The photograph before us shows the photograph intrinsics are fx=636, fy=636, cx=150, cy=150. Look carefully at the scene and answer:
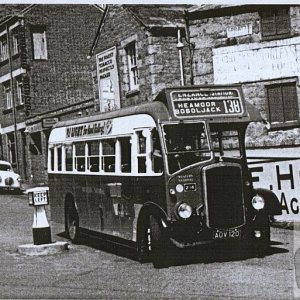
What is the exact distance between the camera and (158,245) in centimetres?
681

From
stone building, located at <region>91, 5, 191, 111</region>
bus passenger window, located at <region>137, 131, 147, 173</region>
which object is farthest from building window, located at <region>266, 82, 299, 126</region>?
bus passenger window, located at <region>137, 131, 147, 173</region>

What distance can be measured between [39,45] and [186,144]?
282 cm

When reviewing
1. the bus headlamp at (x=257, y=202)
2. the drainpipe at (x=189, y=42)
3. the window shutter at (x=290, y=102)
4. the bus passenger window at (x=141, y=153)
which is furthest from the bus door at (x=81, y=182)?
the window shutter at (x=290, y=102)

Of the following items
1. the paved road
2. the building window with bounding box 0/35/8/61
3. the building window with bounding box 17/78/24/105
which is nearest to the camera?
the paved road

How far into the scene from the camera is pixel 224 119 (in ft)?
22.9

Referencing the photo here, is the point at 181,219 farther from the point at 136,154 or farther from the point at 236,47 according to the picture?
the point at 236,47

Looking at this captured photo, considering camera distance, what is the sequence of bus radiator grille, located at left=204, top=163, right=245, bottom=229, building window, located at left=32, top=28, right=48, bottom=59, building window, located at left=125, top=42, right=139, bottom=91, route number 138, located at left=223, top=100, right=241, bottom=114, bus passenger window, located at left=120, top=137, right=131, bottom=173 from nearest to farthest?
bus radiator grille, located at left=204, top=163, right=245, bottom=229 → route number 138, located at left=223, top=100, right=241, bottom=114 → bus passenger window, located at left=120, top=137, right=131, bottom=173 → building window, located at left=32, top=28, right=48, bottom=59 → building window, located at left=125, top=42, right=139, bottom=91

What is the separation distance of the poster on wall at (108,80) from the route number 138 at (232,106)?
309 centimetres

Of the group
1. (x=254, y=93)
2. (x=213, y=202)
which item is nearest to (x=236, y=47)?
(x=254, y=93)

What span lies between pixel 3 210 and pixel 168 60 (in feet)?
13.4

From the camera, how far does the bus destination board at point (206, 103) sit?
6.87 metres

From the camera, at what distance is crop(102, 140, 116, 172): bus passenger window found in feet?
25.2

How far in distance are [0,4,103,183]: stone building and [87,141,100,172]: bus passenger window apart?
82cm

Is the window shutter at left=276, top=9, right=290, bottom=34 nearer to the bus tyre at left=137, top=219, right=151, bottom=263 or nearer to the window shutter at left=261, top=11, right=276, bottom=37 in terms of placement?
the window shutter at left=261, top=11, right=276, bottom=37
